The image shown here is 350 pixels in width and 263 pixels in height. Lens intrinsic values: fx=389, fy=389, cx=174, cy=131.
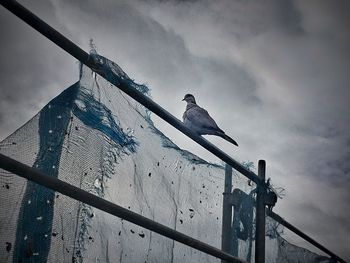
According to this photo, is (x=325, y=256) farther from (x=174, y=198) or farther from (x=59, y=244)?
(x=59, y=244)

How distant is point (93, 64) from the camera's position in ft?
6.26

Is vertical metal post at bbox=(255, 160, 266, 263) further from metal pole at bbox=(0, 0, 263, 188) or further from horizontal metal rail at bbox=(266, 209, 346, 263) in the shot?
metal pole at bbox=(0, 0, 263, 188)

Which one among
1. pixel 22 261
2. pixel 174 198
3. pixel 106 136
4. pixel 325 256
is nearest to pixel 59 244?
pixel 22 261

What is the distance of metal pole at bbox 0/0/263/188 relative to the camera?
1575 millimetres

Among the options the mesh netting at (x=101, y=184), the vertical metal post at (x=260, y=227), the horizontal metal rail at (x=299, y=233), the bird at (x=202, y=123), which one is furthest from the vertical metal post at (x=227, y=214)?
the bird at (x=202, y=123)

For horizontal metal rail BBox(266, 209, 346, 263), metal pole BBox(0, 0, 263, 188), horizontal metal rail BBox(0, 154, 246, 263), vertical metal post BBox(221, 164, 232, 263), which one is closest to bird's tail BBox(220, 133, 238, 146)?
horizontal metal rail BBox(266, 209, 346, 263)

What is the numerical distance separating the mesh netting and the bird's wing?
8.83 feet

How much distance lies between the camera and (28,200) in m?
1.67

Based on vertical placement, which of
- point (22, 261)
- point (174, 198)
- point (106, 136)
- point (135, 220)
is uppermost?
point (106, 136)

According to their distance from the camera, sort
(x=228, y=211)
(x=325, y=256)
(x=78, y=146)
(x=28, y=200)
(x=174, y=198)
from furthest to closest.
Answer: (x=325, y=256) < (x=228, y=211) < (x=174, y=198) < (x=78, y=146) < (x=28, y=200)

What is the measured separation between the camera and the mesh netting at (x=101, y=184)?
65.9 inches

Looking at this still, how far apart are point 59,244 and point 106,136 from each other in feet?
1.96

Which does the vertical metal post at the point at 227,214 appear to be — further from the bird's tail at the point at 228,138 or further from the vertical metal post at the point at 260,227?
the bird's tail at the point at 228,138

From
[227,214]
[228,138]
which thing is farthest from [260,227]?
[228,138]
